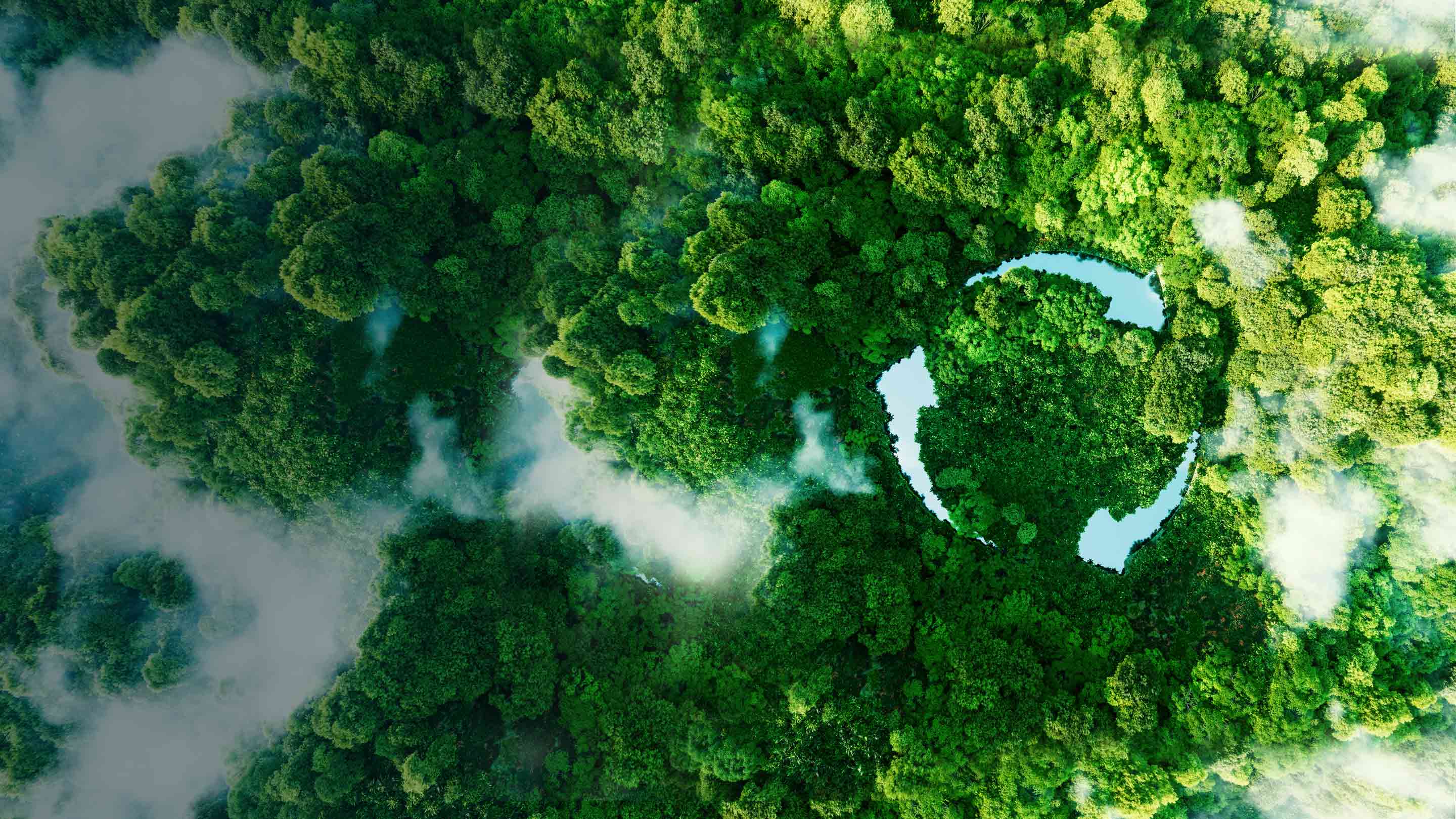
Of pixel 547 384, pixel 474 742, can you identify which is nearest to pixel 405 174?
pixel 547 384

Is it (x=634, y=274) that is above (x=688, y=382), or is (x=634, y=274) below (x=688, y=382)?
above

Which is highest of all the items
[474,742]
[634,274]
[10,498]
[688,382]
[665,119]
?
[665,119]

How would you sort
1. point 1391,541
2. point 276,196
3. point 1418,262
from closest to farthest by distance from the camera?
1. point 1418,262
2. point 1391,541
3. point 276,196

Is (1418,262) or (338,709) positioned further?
(338,709)

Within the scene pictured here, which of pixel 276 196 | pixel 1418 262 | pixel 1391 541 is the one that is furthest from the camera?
pixel 276 196

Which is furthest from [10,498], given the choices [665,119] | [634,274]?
[665,119]

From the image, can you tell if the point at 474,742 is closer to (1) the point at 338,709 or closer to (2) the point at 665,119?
(1) the point at 338,709
